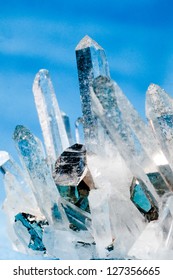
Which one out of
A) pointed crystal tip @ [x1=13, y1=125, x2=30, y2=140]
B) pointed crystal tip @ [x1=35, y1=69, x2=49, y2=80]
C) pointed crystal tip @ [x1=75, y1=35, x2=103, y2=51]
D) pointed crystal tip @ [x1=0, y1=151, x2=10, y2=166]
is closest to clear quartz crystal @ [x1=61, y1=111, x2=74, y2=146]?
pointed crystal tip @ [x1=35, y1=69, x2=49, y2=80]

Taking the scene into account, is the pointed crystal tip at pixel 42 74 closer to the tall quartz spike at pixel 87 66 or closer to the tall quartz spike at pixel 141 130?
the tall quartz spike at pixel 87 66

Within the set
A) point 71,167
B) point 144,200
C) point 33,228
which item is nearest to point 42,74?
point 71,167

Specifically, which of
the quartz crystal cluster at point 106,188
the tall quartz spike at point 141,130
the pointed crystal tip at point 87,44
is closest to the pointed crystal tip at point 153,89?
the quartz crystal cluster at point 106,188

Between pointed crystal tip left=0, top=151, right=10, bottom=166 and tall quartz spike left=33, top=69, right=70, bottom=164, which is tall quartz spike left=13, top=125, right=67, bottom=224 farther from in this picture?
tall quartz spike left=33, top=69, right=70, bottom=164

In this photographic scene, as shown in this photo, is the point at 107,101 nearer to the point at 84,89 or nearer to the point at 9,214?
the point at 84,89
